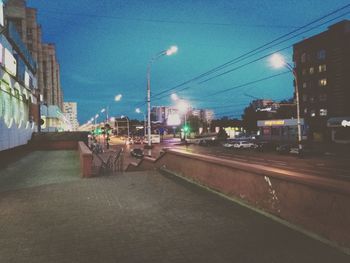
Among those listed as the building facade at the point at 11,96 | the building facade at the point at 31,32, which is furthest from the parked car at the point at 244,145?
the building facade at the point at 31,32

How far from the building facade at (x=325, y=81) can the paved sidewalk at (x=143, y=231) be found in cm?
5477

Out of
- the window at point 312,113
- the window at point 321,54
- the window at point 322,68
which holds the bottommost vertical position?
the window at point 312,113

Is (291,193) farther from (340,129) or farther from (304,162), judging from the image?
(340,129)

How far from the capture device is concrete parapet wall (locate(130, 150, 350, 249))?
19.3 ft

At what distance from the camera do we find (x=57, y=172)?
52.3ft

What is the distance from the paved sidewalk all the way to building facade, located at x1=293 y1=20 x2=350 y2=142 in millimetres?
54766

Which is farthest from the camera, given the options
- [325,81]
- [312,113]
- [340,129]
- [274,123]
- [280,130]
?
[274,123]

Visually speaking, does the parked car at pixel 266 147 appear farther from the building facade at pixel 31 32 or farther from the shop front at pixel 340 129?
the building facade at pixel 31 32

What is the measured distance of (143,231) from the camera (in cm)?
684

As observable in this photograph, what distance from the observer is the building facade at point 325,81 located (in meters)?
60.6

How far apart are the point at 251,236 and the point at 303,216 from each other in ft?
3.89

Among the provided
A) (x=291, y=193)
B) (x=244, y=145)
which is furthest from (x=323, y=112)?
(x=291, y=193)

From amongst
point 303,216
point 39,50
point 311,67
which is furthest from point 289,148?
point 39,50

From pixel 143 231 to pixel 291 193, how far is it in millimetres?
3171
